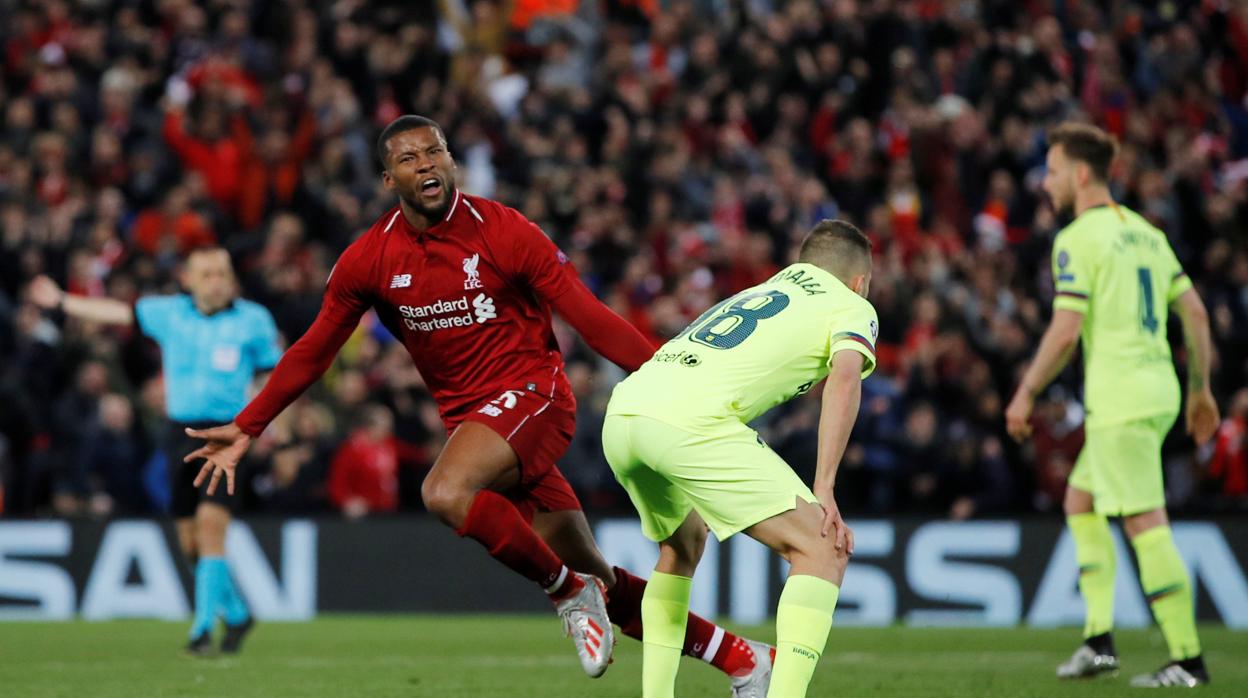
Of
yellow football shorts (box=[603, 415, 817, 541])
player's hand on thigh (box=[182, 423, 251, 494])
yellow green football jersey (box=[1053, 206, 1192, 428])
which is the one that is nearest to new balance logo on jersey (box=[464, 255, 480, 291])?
player's hand on thigh (box=[182, 423, 251, 494])

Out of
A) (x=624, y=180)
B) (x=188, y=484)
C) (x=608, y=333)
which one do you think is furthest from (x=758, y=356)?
(x=624, y=180)

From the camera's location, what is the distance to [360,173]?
1777cm

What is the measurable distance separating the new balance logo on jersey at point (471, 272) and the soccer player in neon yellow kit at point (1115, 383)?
2.84 meters

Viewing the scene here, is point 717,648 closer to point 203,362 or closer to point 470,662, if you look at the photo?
point 470,662

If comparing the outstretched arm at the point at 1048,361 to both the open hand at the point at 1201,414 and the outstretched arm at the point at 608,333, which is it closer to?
the open hand at the point at 1201,414

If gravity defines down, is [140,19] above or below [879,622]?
above

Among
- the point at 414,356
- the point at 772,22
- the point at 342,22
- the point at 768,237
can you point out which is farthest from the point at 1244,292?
the point at 414,356

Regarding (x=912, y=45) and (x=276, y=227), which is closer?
(x=276, y=227)

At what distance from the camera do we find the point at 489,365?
7.40 m

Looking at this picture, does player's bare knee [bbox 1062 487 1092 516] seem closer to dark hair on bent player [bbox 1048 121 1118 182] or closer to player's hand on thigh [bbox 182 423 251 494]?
dark hair on bent player [bbox 1048 121 1118 182]

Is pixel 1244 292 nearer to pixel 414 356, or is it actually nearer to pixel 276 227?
pixel 276 227

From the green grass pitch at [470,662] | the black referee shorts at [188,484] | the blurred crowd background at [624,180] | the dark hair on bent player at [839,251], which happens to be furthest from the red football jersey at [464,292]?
the blurred crowd background at [624,180]

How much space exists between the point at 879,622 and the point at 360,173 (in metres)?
7.18

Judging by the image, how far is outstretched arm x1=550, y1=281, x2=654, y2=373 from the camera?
6.98m
